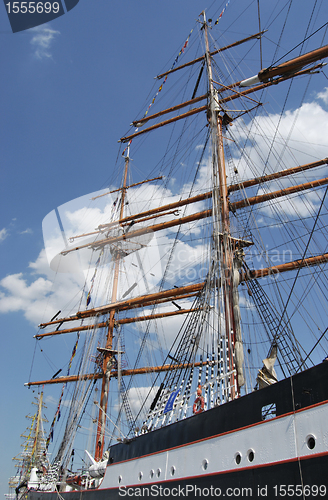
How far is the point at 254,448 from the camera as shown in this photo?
24.7 ft

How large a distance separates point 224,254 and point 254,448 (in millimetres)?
7883

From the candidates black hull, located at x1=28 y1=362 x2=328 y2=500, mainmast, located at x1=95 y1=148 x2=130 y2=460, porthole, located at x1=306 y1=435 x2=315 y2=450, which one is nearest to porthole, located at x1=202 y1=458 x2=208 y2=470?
black hull, located at x1=28 y1=362 x2=328 y2=500

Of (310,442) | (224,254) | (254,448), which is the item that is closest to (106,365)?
(224,254)

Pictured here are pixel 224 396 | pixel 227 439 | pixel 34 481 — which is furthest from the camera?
pixel 34 481

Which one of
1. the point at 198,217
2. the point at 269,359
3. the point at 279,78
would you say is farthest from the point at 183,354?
the point at 198,217

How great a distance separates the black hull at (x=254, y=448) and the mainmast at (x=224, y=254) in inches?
57.5

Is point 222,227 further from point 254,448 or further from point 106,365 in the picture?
point 106,365

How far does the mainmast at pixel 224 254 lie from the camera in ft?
36.9

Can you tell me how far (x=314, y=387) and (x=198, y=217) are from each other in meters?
15.6

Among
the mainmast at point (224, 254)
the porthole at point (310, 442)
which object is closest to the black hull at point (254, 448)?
the porthole at point (310, 442)

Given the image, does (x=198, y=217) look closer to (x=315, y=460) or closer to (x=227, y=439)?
(x=227, y=439)

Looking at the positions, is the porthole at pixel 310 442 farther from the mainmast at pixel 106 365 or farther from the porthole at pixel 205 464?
the mainmast at pixel 106 365

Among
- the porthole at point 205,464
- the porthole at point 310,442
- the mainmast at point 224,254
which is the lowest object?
the porthole at point 205,464

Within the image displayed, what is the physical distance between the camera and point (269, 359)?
955 cm
